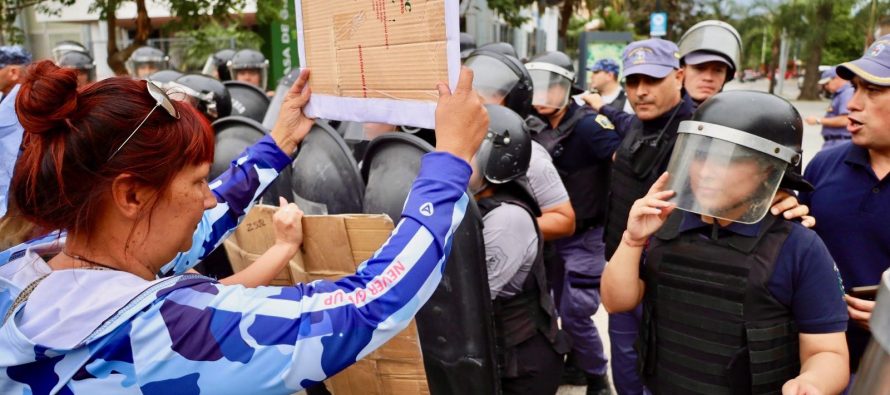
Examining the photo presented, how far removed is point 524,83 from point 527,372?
189cm

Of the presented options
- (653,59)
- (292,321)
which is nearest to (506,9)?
(653,59)

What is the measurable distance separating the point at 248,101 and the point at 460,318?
401 centimetres

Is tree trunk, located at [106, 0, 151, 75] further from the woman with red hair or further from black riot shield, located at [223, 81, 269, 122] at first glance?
the woman with red hair

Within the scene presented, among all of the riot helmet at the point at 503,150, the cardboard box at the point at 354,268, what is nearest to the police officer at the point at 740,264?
the riot helmet at the point at 503,150

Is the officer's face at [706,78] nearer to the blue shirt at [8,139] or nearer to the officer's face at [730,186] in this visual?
the officer's face at [730,186]

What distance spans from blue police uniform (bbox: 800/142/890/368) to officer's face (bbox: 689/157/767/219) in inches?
28.1

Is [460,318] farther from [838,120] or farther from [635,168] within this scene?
[838,120]

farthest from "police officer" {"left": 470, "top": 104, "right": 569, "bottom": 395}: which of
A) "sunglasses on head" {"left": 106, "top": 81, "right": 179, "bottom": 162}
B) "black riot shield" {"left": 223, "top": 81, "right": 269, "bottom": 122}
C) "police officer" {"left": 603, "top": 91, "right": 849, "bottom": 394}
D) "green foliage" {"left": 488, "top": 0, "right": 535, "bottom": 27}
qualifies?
"green foliage" {"left": 488, "top": 0, "right": 535, "bottom": 27}

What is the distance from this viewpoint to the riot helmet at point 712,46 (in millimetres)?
4062

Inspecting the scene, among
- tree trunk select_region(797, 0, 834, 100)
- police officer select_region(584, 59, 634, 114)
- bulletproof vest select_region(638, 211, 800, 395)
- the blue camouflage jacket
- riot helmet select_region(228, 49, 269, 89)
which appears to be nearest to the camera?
the blue camouflage jacket

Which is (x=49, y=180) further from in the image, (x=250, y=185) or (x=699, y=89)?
(x=699, y=89)

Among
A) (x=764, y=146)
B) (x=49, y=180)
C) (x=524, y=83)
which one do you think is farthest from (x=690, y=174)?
(x=524, y=83)

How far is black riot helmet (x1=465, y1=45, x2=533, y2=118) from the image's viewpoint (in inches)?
154

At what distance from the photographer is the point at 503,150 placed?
2.67 metres
